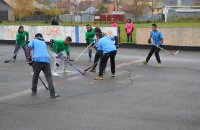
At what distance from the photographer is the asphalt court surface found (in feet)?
28.8

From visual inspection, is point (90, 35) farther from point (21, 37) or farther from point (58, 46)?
point (58, 46)

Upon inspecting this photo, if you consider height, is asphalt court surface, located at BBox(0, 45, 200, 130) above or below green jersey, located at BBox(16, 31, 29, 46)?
below

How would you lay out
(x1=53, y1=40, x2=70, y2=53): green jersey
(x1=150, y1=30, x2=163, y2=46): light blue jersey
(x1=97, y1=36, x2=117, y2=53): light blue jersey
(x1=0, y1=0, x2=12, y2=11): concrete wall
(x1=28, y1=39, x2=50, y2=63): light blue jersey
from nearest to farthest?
(x1=28, y1=39, x2=50, y2=63): light blue jersey
(x1=97, y1=36, x2=117, y2=53): light blue jersey
(x1=53, y1=40, x2=70, y2=53): green jersey
(x1=150, y1=30, x2=163, y2=46): light blue jersey
(x1=0, y1=0, x2=12, y2=11): concrete wall

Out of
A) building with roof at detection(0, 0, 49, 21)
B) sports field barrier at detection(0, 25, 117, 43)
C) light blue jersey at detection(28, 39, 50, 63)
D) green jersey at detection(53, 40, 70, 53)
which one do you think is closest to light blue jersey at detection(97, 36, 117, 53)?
green jersey at detection(53, 40, 70, 53)

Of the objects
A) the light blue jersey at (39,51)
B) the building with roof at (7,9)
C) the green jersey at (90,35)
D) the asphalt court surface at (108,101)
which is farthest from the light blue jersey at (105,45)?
the building with roof at (7,9)

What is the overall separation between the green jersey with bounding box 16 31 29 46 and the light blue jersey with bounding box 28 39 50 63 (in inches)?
331

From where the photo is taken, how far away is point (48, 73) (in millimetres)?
11805

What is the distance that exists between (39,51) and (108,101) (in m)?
2.34

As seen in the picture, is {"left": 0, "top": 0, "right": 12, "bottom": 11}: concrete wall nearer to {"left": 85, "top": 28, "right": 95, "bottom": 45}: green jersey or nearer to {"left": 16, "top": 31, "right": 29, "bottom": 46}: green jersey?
{"left": 16, "top": 31, "right": 29, "bottom": 46}: green jersey

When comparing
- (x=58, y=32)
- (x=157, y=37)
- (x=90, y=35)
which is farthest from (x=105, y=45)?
(x=58, y=32)

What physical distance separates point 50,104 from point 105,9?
90.3 metres

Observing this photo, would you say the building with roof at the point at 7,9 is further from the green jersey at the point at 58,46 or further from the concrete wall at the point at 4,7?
the green jersey at the point at 58,46

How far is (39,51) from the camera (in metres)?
11.8

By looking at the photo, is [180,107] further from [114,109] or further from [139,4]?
[139,4]
